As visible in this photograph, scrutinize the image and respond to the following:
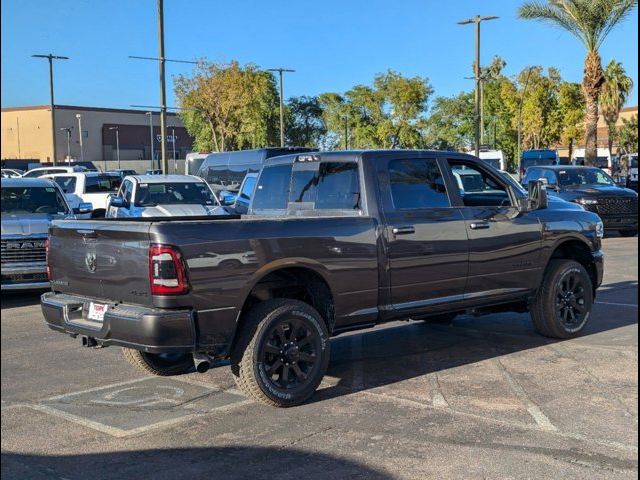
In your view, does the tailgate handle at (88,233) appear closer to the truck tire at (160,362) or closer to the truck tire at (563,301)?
the truck tire at (160,362)

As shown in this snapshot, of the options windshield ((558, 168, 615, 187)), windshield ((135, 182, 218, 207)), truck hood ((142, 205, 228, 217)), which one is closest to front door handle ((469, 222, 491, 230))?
truck hood ((142, 205, 228, 217))

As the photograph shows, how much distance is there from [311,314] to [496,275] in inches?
90.4

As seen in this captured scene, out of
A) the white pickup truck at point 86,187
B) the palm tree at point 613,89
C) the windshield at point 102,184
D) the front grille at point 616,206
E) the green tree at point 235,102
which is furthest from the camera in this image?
the palm tree at point 613,89

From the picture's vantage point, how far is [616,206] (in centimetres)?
2016

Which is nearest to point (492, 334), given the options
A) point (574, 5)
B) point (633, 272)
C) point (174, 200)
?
point (633, 272)

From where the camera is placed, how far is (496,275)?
7.34 m

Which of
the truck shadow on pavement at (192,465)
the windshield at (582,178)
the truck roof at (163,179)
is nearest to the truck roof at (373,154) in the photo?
the truck shadow on pavement at (192,465)

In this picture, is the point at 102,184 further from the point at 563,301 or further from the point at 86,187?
the point at 563,301

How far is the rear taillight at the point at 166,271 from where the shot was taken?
5.18 metres

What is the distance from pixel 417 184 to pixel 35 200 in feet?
25.8

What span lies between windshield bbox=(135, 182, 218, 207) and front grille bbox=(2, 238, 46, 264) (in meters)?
4.70

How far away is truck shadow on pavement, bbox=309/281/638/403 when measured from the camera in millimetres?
6758

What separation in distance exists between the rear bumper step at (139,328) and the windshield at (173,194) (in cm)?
994

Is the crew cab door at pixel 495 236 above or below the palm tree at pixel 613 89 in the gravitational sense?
below
